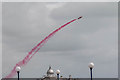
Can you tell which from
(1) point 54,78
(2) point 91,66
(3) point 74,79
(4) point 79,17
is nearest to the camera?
(2) point 91,66

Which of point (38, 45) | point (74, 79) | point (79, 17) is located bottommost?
point (74, 79)

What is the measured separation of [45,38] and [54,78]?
29591mm

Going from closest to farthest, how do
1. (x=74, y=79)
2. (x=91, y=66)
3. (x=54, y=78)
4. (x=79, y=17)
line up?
(x=91, y=66), (x=79, y=17), (x=54, y=78), (x=74, y=79)

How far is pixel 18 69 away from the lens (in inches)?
2233

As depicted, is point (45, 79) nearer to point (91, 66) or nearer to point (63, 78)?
point (63, 78)

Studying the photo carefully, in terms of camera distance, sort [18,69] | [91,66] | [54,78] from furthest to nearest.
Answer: [54,78]
[18,69]
[91,66]

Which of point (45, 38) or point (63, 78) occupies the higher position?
point (45, 38)

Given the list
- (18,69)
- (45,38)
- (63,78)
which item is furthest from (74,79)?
(18,69)

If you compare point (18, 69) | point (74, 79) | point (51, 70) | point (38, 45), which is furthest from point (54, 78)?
point (18, 69)

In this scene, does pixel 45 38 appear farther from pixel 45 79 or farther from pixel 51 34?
pixel 45 79

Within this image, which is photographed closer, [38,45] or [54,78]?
[38,45]

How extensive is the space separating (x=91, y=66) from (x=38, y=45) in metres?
43.8

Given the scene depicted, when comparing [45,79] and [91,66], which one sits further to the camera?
[45,79]

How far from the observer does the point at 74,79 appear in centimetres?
13250
